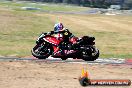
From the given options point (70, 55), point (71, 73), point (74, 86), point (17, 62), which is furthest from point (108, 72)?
point (70, 55)

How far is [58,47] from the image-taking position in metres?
12.0

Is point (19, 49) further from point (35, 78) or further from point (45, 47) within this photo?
point (45, 47)

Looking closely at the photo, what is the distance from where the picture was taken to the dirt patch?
18000 mm

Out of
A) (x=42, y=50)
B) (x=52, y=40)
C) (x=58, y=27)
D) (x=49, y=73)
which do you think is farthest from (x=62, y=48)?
(x=49, y=73)

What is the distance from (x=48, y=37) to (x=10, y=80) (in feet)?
23.6

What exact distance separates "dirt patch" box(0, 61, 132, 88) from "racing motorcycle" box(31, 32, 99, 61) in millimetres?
5562

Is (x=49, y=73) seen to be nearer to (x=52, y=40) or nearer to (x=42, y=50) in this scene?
(x=42, y=50)

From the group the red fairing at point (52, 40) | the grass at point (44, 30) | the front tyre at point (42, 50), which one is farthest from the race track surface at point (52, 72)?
the red fairing at point (52, 40)

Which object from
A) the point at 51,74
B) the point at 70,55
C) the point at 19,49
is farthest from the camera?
the point at 19,49

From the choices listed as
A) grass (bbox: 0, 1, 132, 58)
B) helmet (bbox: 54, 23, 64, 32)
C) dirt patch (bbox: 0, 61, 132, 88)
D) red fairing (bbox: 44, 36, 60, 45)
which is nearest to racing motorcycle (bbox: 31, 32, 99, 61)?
red fairing (bbox: 44, 36, 60, 45)

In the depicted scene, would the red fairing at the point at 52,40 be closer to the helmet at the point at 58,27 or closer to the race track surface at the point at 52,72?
the helmet at the point at 58,27

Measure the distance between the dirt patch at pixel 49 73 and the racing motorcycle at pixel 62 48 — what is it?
219 inches

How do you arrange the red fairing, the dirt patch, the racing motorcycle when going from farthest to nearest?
the dirt patch
the red fairing
the racing motorcycle

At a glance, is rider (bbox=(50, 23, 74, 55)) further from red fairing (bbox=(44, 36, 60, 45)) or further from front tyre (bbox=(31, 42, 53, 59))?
front tyre (bbox=(31, 42, 53, 59))
